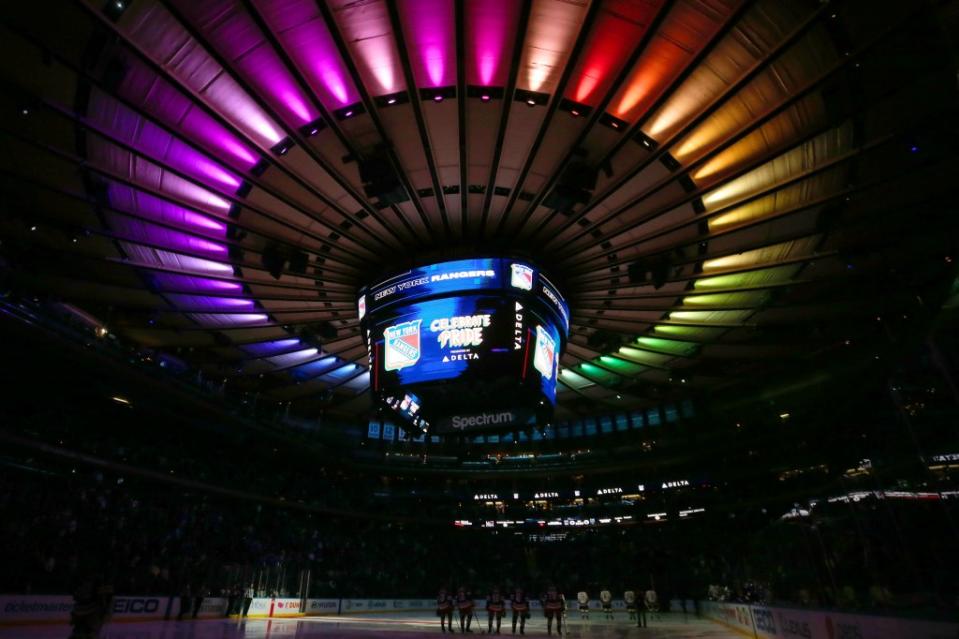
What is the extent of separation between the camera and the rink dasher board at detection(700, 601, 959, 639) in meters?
7.26

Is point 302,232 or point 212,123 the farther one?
point 302,232

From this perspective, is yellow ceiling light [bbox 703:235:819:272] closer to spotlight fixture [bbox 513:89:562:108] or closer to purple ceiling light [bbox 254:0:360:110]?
spotlight fixture [bbox 513:89:562:108]

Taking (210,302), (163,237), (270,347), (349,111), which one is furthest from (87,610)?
(270,347)

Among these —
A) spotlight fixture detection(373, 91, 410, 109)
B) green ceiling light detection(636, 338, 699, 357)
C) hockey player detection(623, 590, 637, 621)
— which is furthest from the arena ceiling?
hockey player detection(623, 590, 637, 621)

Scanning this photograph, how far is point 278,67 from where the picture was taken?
12.5 metres

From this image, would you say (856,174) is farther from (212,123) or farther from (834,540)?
(212,123)

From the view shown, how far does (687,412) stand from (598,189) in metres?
30.5

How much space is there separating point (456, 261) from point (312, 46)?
8.47m

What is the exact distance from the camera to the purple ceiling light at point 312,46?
11.0 m

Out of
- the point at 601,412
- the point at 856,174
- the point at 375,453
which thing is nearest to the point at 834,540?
the point at 856,174

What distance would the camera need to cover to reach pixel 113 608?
17656 mm

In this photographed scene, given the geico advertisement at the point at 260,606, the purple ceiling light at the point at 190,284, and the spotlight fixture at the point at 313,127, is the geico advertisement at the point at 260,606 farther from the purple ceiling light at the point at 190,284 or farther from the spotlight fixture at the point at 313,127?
the spotlight fixture at the point at 313,127

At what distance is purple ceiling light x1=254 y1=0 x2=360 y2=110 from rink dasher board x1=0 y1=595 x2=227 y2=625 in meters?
15.9

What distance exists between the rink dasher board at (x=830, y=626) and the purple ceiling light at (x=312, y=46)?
588 inches
